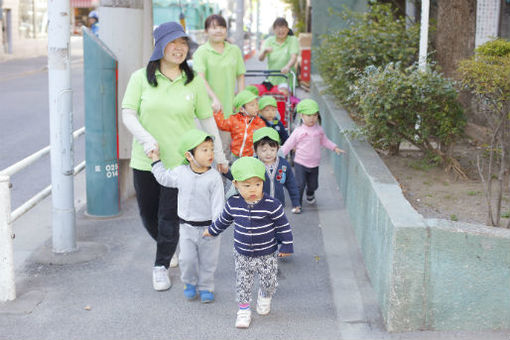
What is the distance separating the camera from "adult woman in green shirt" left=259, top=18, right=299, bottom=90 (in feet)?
35.5

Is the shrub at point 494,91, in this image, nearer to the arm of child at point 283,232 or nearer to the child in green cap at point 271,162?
the arm of child at point 283,232

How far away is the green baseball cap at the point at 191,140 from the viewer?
4.89 m

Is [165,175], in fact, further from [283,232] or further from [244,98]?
[244,98]

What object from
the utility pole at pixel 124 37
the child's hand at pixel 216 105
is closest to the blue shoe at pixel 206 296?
the child's hand at pixel 216 105

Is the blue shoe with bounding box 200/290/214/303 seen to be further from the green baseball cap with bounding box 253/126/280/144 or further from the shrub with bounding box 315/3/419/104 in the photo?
the shrub with bounding box 315/3/419/104

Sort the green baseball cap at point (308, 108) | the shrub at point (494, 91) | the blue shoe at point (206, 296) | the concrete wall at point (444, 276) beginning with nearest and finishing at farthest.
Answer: the concrete wall at point (444, 276) < the blue shoe at point (206, 296) < the shrub at point (494, 91) < the green baseball cap at point (308, 108)

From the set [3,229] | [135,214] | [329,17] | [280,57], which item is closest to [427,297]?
[3,229]

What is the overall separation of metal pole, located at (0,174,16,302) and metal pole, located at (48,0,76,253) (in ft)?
3.15

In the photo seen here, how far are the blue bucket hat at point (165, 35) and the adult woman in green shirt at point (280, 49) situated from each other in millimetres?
5488

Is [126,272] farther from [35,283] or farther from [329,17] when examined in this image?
[329,17]

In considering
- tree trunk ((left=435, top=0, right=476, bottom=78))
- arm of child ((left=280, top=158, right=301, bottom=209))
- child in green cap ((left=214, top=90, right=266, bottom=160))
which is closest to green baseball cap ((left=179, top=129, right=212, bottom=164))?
arm of child ((left=280, top=158, right=301, bottom=209))

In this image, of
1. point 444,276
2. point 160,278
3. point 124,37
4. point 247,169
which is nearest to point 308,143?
point 124,37

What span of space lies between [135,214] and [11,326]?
2916 millimetres

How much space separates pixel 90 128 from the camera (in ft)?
24.2
